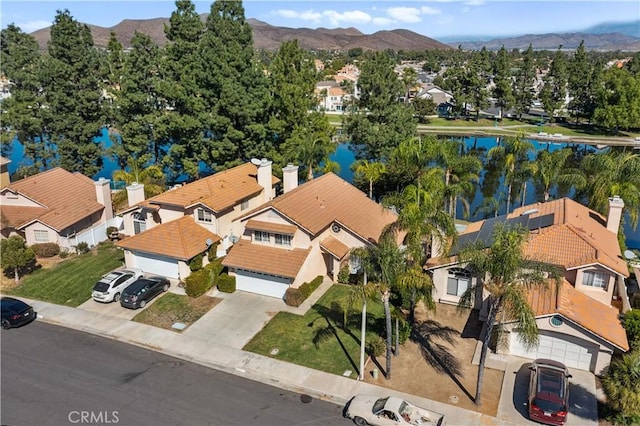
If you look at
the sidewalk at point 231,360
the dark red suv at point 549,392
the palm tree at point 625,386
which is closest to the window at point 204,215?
the sidewalk at point 231,360

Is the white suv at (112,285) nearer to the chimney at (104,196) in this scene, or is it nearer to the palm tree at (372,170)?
the chimney at (104,196)

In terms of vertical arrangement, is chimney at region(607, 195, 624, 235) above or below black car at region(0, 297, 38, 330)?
above

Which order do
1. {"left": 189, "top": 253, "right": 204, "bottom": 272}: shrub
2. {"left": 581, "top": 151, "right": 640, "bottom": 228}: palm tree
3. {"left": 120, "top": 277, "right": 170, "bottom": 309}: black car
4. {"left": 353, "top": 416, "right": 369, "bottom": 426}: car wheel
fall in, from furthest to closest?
{"left": 581, "top": 151, "right": 640, "bottom": 228}: palm tree → {"left": 189, "top": 253, "right": 204, "bottom": 272}: shrub → {"left": 120, "top": 277, "right": 170, "bottom": 309}: black car → {"left": 353, "top": 416, "right": 369, "bottom": 426}: car wheel

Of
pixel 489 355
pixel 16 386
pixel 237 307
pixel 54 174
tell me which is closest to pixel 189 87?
pixel 54 174

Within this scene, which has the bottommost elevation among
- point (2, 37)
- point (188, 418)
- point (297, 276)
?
point (188, 418)

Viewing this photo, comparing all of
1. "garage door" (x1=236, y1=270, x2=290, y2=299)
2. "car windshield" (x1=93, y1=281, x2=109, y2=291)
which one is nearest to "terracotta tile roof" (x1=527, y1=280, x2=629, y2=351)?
"garage door" (x1=236, y1=270, x2=290, y2=299)

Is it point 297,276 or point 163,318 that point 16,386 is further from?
point 297,276

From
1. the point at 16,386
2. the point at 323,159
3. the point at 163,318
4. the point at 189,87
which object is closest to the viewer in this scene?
the point at 16,386

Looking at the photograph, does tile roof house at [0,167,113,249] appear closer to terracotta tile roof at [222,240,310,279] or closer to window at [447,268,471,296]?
terracotta tile roof at [222,240,310,279]
